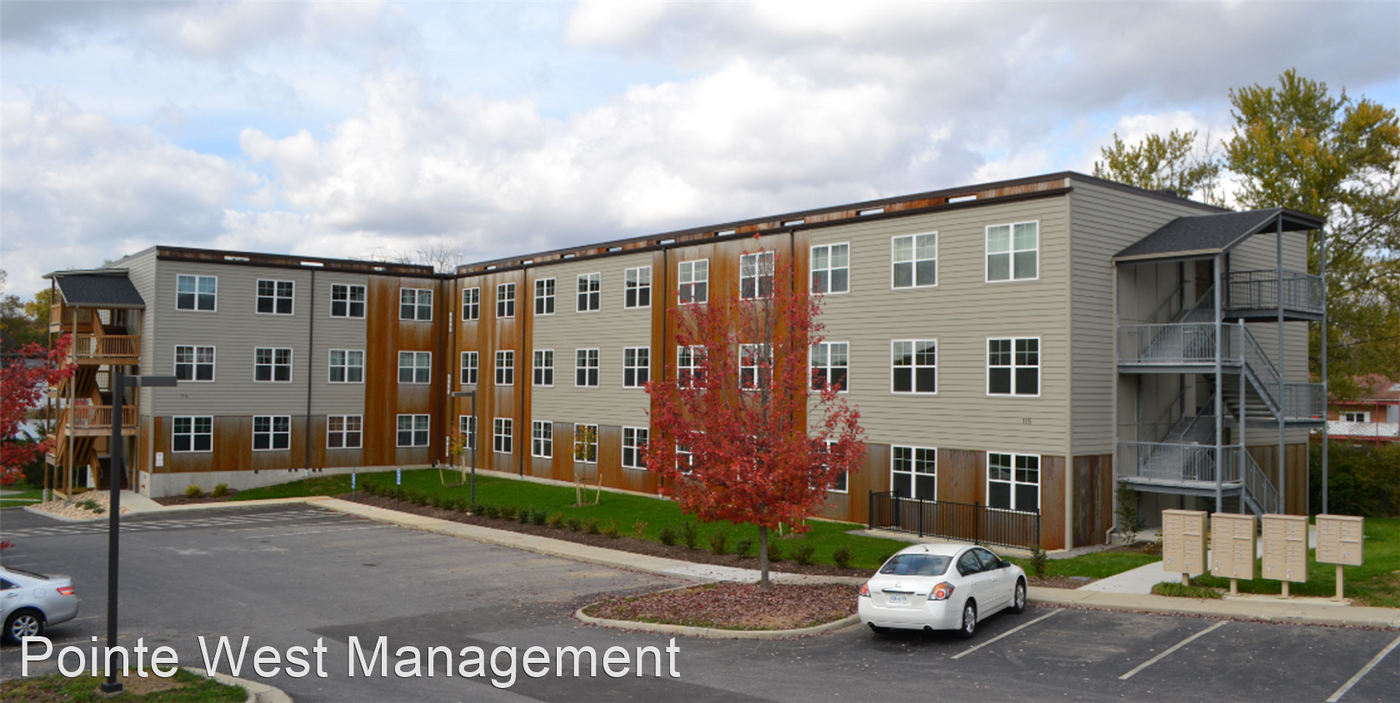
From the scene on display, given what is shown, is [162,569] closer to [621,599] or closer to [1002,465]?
[621,599]

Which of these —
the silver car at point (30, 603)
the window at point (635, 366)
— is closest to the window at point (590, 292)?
the window at point (635, 366)

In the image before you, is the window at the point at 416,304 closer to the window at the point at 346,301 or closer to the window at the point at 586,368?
the window at the point at 346,301

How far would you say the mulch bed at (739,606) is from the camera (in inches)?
686

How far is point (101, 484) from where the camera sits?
1829 inches

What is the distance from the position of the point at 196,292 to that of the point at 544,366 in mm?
16294

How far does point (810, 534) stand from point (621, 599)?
986 centimetres

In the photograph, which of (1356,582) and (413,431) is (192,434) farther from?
(1356,582)

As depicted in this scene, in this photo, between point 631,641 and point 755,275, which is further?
point 755,275

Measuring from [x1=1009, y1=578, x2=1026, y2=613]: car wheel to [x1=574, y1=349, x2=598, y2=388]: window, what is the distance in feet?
85.0

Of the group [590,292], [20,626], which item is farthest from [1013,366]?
[20,626]

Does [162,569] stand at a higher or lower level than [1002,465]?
lower

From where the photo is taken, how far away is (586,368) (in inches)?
1663

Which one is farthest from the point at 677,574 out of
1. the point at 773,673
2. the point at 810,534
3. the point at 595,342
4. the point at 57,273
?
the point at 57,273

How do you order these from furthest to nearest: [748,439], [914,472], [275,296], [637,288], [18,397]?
[275,296] → [637,288] → [914,472] → [748,439] → [18,397]
